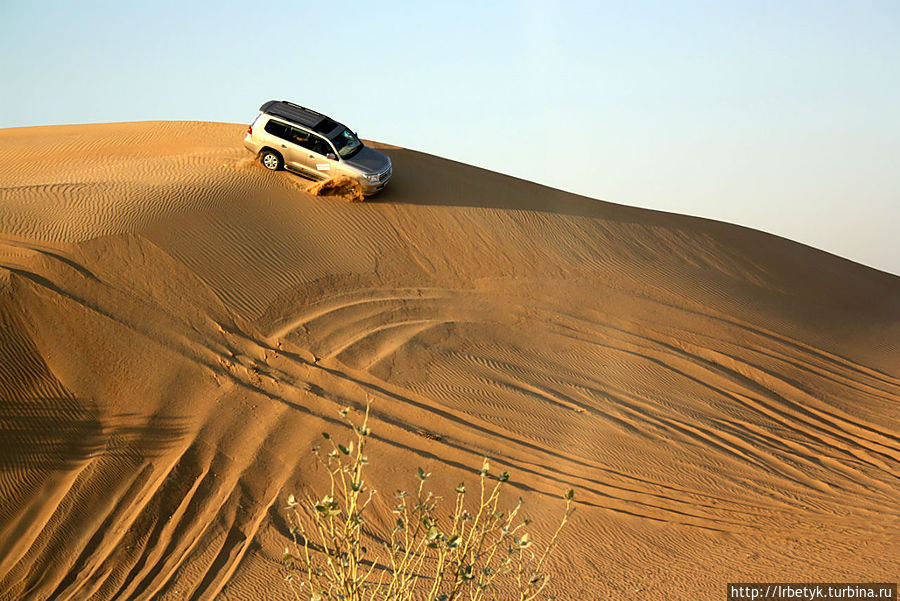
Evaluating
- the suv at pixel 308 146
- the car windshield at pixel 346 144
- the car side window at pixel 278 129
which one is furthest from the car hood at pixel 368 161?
the car side window at pixel 278 129

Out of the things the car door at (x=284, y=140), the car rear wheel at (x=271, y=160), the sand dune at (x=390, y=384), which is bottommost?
the sand dune at (x=390, y=384)

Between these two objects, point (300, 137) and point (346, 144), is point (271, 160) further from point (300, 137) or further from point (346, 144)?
point (346, 144)

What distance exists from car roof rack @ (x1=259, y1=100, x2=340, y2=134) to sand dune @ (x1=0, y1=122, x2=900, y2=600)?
135 centimetres

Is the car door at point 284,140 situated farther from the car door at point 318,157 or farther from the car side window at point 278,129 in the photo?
the car door at point 318,157

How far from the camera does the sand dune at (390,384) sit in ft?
33.7

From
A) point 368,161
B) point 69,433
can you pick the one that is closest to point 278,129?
point 368,161

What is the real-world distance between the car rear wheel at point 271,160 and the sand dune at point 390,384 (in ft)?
2.35

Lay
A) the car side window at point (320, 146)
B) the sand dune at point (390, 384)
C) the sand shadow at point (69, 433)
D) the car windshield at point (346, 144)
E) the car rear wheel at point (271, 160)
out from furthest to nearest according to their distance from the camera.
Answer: the car rear wheel at point (271, 160) < the car windshield at point (346, 144) < the car side window at point (320, 146) < the sand shadow at point (69, 433) < the sand dune at point (390, 384)

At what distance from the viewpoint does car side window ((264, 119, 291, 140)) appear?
1675 centimetres

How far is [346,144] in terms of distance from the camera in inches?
671

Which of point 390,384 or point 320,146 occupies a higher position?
point 320,146

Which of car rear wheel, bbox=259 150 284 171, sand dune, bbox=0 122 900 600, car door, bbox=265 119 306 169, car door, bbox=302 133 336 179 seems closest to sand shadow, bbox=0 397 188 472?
sand dune, bbox=0 122 900 600

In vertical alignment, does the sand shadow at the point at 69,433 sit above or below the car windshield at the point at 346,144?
below

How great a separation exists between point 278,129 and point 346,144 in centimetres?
151
